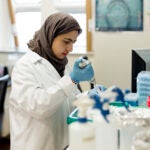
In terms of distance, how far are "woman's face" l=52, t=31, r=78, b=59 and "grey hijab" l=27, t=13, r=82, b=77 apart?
0.02m

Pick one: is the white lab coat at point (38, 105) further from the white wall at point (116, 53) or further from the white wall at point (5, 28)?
the white wall at point (5, 28)

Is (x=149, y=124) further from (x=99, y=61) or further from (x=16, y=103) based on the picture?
(x=99, y=61)

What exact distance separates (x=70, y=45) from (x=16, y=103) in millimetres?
388

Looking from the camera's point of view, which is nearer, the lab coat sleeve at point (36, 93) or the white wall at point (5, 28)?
the lab coat sleeve at point (36, 93)

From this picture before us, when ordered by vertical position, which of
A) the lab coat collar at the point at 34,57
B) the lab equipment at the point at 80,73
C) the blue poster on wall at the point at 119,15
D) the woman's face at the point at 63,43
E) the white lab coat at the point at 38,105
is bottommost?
the white lab coat at the point at 38,105

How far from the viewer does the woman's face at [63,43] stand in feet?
4.90

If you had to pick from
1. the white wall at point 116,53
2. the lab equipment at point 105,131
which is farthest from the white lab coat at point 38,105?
the white wall at point 116,53

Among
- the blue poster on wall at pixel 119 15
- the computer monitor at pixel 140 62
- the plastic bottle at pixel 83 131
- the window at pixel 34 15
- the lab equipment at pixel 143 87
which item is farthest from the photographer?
the window at pixel 34 15

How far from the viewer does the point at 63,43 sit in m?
1.50

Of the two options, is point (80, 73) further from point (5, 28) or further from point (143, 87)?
point (5, 28)

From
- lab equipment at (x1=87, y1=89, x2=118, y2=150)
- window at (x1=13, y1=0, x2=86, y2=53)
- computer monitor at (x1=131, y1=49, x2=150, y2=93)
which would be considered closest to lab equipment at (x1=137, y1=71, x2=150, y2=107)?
computer monitor at (x1=131, y1=49, x2=150, y2=93)

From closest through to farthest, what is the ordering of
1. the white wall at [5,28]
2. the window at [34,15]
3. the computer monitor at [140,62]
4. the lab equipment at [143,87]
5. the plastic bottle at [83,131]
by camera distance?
the plastic bottle at [83,131], the lab equipment at [143,87], the computer monitor at [140,62], the window at [34,15], the white wall at [5,28]

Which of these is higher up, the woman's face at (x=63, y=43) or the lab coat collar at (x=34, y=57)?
the woman's face at (x=63, y=43)

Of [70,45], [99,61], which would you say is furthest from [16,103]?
[99,61]
